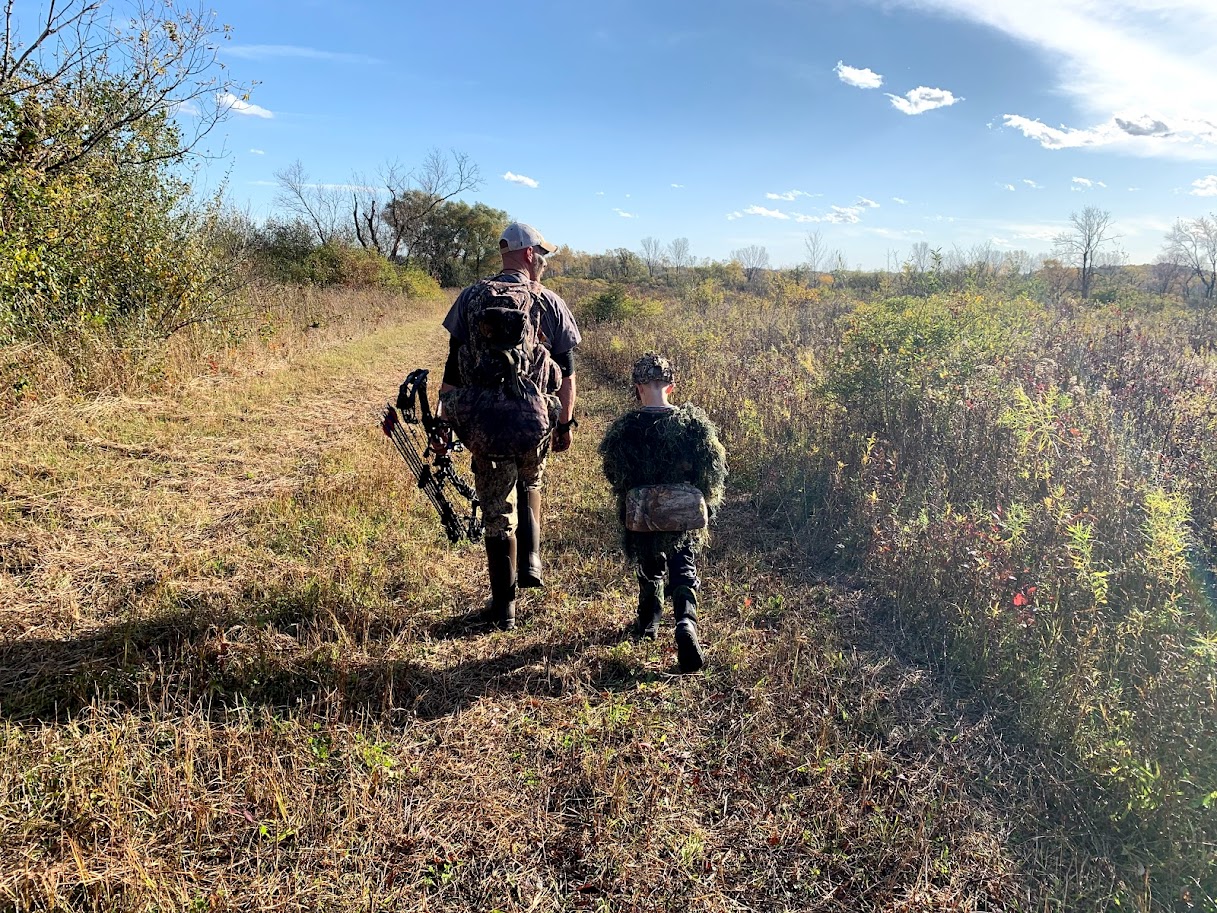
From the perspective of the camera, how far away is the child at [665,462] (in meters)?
2.84

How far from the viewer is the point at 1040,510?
3.36 m

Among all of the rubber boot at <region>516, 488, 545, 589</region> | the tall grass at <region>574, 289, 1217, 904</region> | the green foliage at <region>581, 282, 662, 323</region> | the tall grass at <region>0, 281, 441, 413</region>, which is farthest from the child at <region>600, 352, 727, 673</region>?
the green foliage at <region>581, 282, 662, 323</region>

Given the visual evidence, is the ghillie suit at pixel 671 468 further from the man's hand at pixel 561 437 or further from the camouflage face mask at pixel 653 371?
the man's hand at pixel 561 437

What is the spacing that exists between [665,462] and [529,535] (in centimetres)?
94

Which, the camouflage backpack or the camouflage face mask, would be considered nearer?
the camouflage backpack

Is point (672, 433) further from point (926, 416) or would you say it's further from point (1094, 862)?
point (926, 416)

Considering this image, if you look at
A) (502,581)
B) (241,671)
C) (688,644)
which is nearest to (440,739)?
(502,581)

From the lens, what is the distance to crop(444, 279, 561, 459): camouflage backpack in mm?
2699

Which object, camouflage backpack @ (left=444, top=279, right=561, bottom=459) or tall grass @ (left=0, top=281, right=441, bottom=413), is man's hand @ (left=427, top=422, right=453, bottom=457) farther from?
tall grass @ (left=0, top=281, right=441, bottom=413)

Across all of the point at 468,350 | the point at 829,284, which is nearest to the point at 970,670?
the point at 468,350

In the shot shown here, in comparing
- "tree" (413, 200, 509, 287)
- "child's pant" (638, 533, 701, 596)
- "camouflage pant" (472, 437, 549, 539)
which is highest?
"tree" (413, 200, 509, 287)

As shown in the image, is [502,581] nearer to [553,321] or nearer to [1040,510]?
[553,321]

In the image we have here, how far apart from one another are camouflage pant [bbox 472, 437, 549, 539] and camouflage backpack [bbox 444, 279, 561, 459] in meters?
0.11

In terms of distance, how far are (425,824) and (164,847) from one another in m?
0.76
